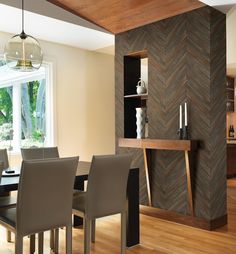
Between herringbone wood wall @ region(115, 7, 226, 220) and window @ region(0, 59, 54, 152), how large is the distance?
1782 mm

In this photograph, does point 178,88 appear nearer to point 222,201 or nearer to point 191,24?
point 191,24

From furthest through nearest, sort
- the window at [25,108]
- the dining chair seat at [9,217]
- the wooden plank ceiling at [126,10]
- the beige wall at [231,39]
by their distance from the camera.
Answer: the window at [25,108]
the beige wall at [231,39]
the wooden plank ceiling at [126,10]
the dining chair seat at [9,217]

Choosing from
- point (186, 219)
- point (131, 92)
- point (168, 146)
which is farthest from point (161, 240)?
point (131, 92)

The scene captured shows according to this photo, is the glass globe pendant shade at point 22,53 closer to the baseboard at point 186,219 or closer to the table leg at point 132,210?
the table leg at point 132,210

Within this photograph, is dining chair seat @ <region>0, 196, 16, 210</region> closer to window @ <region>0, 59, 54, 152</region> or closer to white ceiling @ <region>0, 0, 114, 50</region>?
window @ <region>0, 59, 54, 152</region>

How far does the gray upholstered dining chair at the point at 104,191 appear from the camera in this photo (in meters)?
2.66

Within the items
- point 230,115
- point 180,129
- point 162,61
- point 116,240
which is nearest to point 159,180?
point 180,129

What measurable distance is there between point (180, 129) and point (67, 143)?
2.32 m

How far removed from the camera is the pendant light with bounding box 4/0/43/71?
3016 mm

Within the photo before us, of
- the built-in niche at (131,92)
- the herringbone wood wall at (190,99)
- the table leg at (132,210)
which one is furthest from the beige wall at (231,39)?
the table leg at (132,210)

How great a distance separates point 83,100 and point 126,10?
84.1 inches

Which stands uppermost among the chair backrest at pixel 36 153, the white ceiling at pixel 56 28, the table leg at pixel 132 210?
the white ceiling at pixel 56 28

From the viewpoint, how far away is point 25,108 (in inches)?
210

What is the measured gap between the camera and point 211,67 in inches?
149
